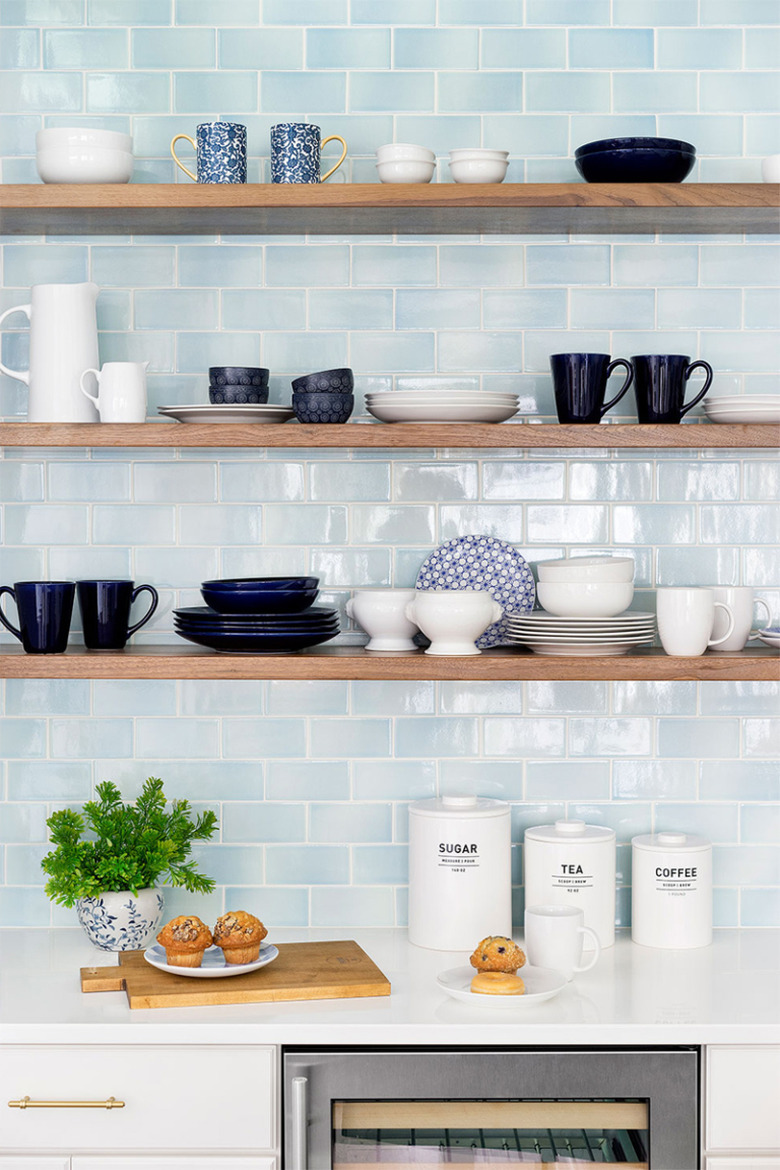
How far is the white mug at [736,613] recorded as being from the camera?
2164 mm

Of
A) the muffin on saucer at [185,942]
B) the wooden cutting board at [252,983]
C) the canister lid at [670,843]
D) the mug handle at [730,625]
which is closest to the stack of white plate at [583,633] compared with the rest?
the mug handle at [730,625]

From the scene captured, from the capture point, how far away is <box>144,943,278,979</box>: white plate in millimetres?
1934

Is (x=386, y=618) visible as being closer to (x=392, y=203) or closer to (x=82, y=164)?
(x=392, y=203)

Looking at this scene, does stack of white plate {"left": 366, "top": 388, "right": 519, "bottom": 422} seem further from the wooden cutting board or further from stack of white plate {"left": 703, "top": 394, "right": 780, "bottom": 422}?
the wooden cutting board

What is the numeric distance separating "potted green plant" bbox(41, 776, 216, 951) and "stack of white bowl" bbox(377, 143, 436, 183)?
1.18m

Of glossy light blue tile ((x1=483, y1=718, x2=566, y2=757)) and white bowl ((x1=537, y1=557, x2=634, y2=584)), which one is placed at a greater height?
white bowl ((x1=537, y1=557, x2=634, y2=584))

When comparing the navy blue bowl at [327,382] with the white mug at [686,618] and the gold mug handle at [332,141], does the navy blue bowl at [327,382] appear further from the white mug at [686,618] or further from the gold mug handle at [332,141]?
the white mug at [686,618]

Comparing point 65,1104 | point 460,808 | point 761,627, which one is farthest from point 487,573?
point 65,1104

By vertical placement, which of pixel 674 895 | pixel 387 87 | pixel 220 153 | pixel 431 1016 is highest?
pixel 387 87

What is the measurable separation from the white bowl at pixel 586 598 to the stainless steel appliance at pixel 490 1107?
0.72 meters

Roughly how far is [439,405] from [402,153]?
1.48 ft

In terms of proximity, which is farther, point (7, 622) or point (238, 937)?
point (7, 622)

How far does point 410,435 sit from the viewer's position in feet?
6.73

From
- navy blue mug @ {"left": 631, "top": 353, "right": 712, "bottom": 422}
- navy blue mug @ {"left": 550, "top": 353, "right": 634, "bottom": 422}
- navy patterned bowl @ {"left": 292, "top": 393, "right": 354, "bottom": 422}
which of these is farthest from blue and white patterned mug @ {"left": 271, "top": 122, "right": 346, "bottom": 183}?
navy blue mug @ {"left": 631, "top": 353, "right": 712, "bottom": 422}
